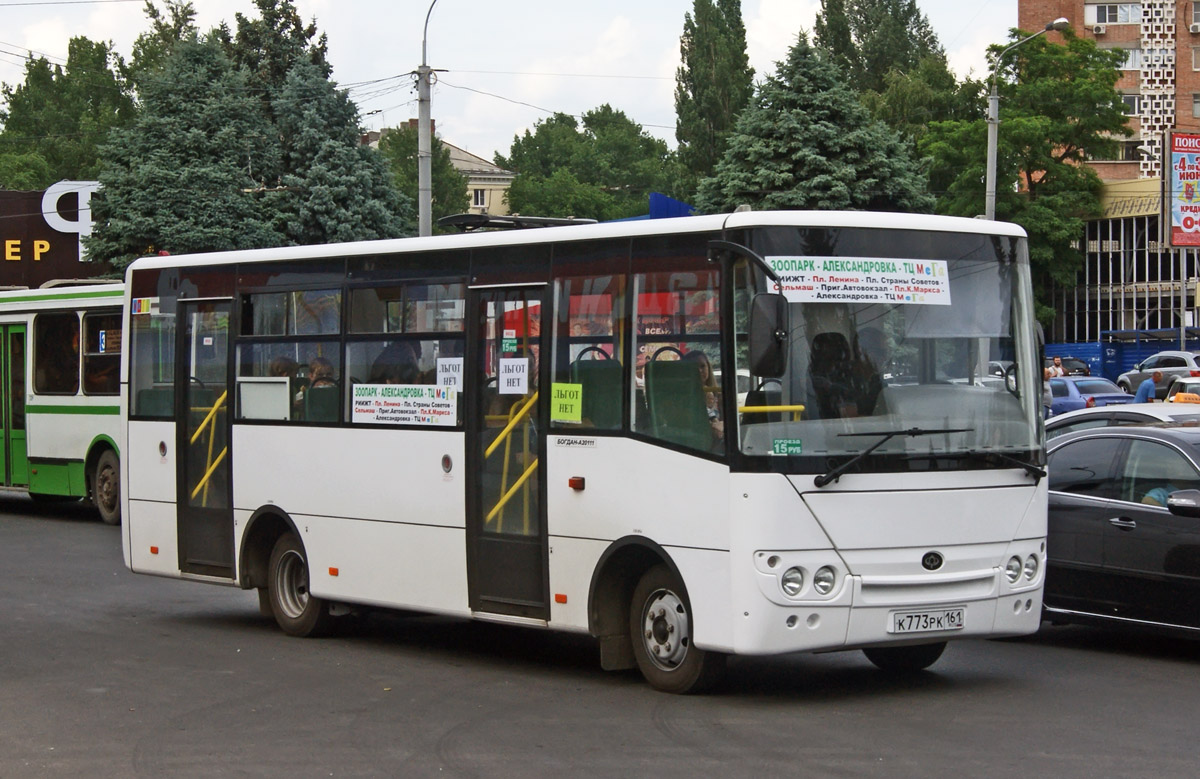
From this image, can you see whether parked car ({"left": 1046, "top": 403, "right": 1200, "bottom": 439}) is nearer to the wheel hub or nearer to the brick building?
the wheel hub

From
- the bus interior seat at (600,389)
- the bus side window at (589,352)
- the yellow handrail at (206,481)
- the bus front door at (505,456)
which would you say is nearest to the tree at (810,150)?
the yellow handrail at (206,481)

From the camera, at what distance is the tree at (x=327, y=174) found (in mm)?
41969

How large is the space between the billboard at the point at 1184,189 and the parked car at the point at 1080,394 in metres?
18.0

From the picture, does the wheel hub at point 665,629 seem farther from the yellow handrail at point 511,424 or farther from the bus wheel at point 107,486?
the bus wheel at point 107,486

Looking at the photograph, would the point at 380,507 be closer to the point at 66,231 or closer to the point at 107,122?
the point at 66,231

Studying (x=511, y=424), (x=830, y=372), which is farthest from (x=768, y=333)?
(x=511, y=424)

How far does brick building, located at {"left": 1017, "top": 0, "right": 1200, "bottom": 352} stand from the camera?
2618 inches

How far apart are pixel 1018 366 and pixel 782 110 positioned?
32262 mm

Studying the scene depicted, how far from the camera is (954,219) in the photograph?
911 cm

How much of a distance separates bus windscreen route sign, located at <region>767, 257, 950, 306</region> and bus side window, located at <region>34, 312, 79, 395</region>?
1544cm

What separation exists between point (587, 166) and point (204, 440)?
13498cm

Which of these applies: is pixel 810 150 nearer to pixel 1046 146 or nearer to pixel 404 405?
pixel 1046 146

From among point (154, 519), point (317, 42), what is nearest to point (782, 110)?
point (317, 42)

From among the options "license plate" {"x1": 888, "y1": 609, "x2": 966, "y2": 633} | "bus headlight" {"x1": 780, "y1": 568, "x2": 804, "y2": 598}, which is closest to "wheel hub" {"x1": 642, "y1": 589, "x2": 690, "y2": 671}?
"bus headlight" {"x1": 780, "y1": 568, "x2": 804, "y2": 598}
